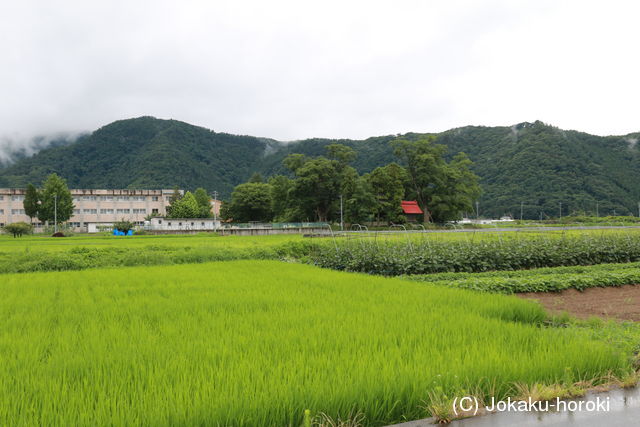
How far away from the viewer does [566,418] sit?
106 inches

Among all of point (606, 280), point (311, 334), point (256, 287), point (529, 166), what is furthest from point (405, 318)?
point (529, 166)

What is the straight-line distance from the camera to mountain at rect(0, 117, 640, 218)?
90.4m

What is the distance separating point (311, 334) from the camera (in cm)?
441

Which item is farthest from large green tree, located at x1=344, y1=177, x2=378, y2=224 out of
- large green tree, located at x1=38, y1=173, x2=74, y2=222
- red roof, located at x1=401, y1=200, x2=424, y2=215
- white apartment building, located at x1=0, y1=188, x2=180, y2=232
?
large green tree, located at x1=38, y1=173, x2=74, y2=222

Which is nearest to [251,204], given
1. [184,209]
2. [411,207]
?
[184,209]

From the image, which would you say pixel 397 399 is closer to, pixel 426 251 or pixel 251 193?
pixel 426 251

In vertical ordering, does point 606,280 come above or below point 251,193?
below

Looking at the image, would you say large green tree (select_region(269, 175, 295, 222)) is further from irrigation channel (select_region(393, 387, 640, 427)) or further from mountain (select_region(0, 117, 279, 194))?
irrigation channel (select_region(393, 387, 640, 427))

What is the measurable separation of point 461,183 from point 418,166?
7.82 meters

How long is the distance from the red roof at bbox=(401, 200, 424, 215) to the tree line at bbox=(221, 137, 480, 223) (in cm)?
186

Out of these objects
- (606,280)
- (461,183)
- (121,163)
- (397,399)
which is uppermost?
(121,163)

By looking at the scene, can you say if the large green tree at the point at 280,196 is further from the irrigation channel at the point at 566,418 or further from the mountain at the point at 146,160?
the irrigation channel at the point at 566,418

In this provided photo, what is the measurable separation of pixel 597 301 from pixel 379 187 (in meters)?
51.2

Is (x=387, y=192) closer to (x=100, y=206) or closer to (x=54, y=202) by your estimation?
(x=54, y=202)
